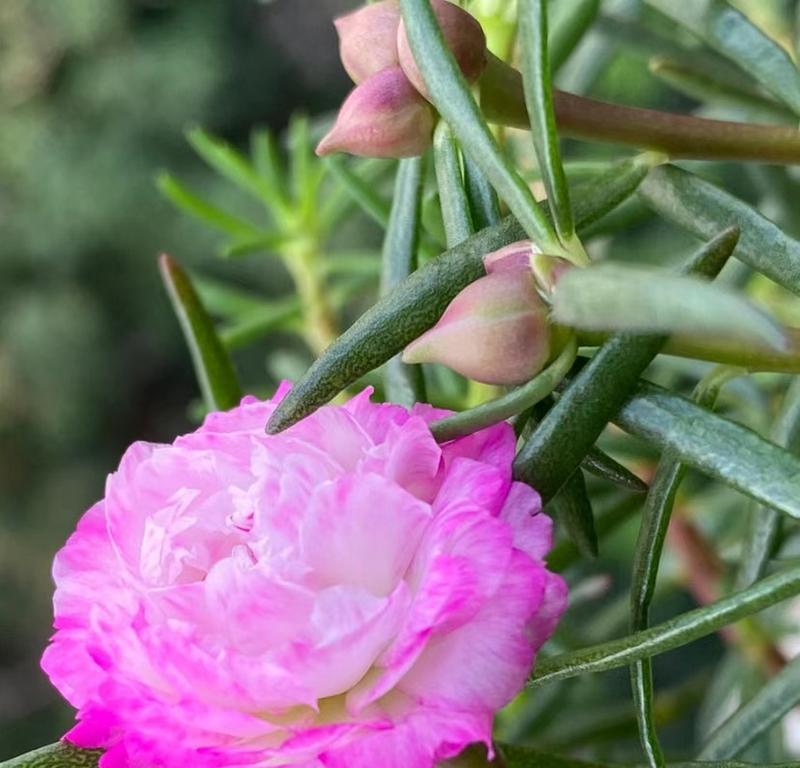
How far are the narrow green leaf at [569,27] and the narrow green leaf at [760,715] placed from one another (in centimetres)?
23

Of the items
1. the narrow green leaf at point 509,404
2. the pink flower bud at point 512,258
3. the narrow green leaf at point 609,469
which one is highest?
the pink flower bud at point 512,258

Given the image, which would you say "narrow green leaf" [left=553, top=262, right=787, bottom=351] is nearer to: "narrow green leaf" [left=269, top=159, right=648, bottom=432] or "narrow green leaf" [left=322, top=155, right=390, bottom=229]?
Result: "narrow green leaf" [left=269, top=159, right=648, bottom=432]

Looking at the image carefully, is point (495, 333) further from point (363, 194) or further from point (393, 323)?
point (363, 194)

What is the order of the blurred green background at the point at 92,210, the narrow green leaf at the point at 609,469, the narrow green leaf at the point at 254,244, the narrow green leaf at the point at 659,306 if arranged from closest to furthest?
1. the narrow green leaf at the point at 659,306
2. the narrow green leaf at the point at 609,469
3. the narrow green leaf at the point at 254,244
4. the blurred green background at the point at 92,210

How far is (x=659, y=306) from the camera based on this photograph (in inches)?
7.4

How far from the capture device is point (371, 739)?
229mm

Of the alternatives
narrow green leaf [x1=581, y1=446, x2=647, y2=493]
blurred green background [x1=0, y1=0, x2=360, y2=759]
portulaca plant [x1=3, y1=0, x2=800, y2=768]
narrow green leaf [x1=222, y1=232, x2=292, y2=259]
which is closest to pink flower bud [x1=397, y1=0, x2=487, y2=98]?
portulaca plant [x1=3, y1=0, x2=800, y2=768]

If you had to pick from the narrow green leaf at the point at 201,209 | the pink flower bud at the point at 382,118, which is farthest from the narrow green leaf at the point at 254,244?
the pink flower bud at the point at 382,118

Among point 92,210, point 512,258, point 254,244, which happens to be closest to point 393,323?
point 512,258

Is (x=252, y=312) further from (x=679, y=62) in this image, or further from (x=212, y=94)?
(x=212, y=94)

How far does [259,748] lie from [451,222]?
14 cm

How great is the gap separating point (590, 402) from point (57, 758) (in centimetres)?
16

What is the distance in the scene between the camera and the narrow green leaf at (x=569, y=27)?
0.41 metres

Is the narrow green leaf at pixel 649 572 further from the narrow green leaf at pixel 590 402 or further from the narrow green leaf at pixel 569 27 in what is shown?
the narrow green leaf at pixel 569 27
